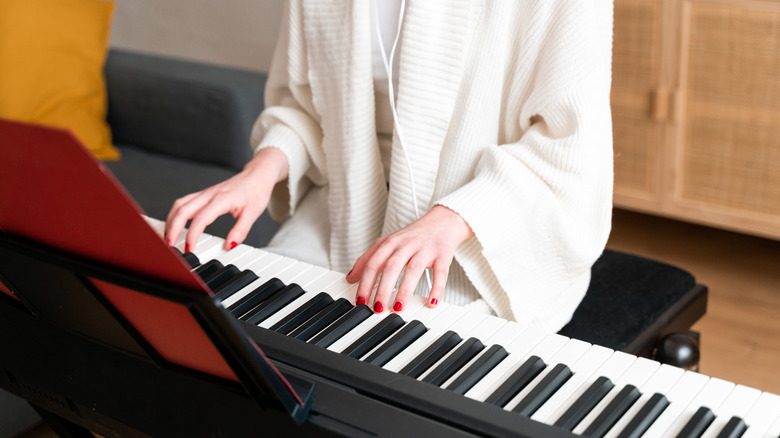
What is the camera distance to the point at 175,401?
0.80 metres

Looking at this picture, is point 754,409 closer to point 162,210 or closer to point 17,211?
point 17,211

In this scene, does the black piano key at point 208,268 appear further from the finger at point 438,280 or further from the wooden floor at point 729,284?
the wooden floor at point 729,284

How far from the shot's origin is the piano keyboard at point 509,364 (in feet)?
2.54

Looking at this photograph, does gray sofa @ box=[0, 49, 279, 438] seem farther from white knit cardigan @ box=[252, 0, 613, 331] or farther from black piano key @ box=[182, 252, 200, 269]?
black piano key @ box=[182, 252, 200, 269]

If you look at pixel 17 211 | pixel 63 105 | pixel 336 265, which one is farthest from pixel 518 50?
pixel 63 105

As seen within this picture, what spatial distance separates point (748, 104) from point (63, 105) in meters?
2.00

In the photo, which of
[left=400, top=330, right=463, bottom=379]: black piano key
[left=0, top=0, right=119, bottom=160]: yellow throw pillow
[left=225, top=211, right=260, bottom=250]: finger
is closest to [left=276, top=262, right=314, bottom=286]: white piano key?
[left=225, top=211, right=260, bottom=250]: finger

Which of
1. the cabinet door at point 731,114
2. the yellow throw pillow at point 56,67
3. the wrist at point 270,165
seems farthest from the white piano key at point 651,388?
the yellow throw pillow at point 56,67

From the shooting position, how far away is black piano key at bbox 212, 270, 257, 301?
3.42ft

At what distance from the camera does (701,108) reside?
2365 millimetres

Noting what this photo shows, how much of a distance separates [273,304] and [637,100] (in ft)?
5.70

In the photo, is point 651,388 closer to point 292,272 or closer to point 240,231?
point 292,272

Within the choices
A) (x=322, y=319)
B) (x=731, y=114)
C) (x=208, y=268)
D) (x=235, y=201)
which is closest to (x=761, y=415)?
(x=322, y=319)

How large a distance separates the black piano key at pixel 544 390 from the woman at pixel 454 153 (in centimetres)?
18
